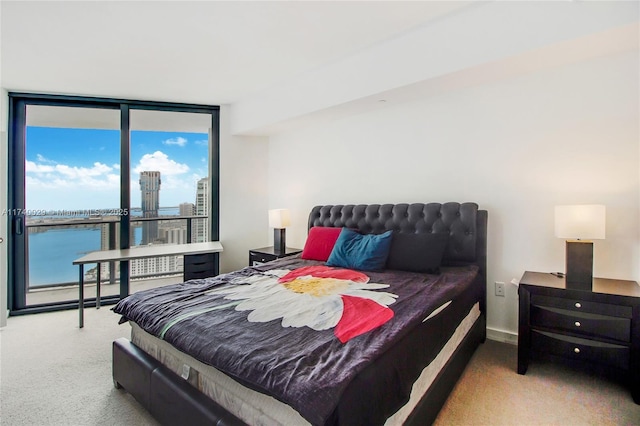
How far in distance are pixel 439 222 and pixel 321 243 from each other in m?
1.20

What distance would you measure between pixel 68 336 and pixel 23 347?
1.03ft

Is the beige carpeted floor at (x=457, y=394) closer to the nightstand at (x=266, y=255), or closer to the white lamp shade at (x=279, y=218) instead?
the nightstand at (x=266, y=255)

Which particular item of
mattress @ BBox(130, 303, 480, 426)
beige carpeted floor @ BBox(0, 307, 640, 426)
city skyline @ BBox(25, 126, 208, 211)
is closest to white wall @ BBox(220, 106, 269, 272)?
city skyline @ BBox(25, 126, 208, 211)

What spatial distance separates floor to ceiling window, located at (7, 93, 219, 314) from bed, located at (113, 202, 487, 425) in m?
2.51

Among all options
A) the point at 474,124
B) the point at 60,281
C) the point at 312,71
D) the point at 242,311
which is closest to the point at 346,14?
the point at 312,71

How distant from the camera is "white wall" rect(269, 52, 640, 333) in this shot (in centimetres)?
226

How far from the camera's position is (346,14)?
231 centimetres

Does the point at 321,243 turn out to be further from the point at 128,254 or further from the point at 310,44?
Answer: the point at 128,254

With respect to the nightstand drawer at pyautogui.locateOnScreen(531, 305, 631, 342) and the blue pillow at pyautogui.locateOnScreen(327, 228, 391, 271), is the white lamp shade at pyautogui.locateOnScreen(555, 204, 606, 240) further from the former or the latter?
the blue pillow at pyautogui.locateOnScreen(327, 228, 391, 271)

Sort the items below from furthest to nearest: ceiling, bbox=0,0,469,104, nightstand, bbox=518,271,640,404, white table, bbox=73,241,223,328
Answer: white table, bbox=73,241,223,328 < ceiling, bbox=0,0,469,104 < nightstand, bbox=518,271,640,404

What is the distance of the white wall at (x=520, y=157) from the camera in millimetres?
2264

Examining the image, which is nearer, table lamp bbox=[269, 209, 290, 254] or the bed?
the bed

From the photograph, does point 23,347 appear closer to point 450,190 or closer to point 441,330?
point 441,330

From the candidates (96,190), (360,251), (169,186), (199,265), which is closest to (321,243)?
(360,251)
